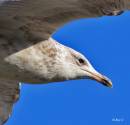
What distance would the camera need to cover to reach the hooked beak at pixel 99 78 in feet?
33.4

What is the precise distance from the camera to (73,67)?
10.1 meters

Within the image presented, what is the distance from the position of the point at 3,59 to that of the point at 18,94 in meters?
1.73

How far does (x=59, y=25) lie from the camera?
9.66 meters

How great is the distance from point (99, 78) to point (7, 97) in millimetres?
1902

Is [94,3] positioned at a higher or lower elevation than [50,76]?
higher

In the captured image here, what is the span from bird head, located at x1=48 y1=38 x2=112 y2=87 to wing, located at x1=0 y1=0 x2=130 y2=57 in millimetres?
381

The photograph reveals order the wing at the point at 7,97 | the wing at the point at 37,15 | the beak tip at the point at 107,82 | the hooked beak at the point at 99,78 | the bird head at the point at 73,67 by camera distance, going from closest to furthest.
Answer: the wing at the point at 37,15
the bird head at the point at 73,67
the hooked beak at the point at 99,78
the beak tip at the point at 107,82
the wing at the point at 7,97

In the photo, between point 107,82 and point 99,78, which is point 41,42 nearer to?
point 99,78

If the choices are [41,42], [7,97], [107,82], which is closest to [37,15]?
[41,42]

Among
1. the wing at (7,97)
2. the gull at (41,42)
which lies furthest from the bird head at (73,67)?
the wing at (7,97)

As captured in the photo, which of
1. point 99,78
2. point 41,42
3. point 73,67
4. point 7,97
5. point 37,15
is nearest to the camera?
point 37,15

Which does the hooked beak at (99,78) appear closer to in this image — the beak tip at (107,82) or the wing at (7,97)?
the beak tip at (107,82)

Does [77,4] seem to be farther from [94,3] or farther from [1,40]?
[1,40]

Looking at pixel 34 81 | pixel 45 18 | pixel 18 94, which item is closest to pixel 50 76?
pixel 34 81
